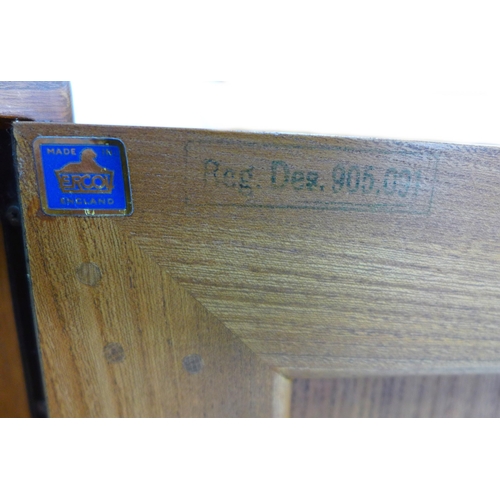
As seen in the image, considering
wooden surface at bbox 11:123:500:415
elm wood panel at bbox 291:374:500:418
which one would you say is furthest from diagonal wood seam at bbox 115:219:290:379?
elm wood panel at bbox 291:374:500:418

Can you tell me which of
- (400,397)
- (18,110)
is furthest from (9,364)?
(400,397)

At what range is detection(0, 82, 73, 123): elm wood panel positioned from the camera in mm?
322

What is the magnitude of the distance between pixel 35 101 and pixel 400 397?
0.50 meters

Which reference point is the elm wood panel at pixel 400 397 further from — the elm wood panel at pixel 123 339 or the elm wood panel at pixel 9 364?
the elm wood panel at pixel 9 364

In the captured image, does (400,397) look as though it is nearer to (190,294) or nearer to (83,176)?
(190,294)

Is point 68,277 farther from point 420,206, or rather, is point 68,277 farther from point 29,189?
point 420,206

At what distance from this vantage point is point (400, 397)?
1.67ft

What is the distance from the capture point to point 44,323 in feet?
1.14

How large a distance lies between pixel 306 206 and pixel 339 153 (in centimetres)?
5

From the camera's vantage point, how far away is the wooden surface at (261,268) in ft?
1.03

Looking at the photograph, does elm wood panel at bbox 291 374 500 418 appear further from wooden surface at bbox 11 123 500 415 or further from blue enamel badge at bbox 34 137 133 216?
blue enamel badge at bbox 34 137 133 216

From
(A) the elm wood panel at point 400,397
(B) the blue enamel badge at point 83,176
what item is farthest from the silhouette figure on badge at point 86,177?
(A) the elm wood panel at point 400,397

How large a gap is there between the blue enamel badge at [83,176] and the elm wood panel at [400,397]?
11.7 inches

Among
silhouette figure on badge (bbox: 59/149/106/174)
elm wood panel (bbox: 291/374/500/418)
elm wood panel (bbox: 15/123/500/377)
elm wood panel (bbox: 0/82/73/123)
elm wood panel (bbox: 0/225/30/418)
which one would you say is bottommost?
elm wood panel (bbox: 291/374/500/418)
